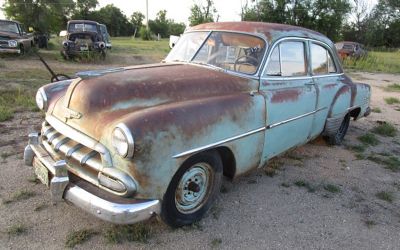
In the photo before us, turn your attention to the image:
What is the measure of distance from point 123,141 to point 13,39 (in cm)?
1480

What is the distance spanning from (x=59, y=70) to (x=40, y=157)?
10.7 meters

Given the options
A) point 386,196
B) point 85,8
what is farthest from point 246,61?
point 85,8

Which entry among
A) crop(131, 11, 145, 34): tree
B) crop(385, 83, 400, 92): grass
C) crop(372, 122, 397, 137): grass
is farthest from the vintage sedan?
crop(131, 11, 145, 34): tree

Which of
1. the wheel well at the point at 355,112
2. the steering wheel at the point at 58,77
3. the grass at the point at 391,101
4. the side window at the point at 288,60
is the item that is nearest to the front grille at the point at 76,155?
the steering wheel at the point at 58,77

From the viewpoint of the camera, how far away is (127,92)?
331cm

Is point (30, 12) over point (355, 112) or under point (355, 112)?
over

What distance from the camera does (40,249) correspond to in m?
3.01

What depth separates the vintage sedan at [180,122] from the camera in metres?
2.85

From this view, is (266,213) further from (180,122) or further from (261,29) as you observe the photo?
(261,29)

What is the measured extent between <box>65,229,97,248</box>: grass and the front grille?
0.53 m

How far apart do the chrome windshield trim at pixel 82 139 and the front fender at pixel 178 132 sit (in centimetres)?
12

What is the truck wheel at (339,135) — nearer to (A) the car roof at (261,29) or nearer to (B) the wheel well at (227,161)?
(A) the car roof at (261,29)

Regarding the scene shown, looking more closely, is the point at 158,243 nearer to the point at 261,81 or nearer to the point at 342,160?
the point at 261,81

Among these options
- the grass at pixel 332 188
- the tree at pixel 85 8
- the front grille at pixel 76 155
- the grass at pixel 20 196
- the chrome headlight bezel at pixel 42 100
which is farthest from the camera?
the tree at pixel 85 8
